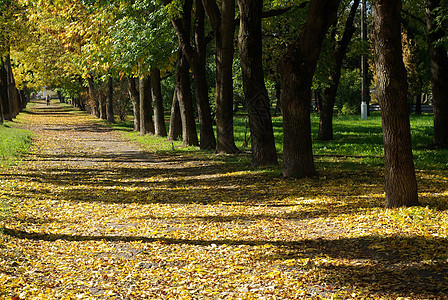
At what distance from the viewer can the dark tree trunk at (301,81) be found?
11.4m

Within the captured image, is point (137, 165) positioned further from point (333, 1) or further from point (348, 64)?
point (348, 64)

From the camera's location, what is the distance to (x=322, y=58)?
20203 mm

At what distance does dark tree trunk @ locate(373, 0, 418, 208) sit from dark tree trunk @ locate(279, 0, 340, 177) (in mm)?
3368

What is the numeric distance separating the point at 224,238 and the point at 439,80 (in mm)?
12205

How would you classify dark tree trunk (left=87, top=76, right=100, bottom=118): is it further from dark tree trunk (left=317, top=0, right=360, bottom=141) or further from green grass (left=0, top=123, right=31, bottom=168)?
dark tree trunk (left=317, top=0, right=360, bottom=141)

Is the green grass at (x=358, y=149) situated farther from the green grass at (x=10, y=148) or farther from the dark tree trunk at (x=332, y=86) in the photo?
the green grass at (x=10, y=148)

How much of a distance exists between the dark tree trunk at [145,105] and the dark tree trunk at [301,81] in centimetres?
1677

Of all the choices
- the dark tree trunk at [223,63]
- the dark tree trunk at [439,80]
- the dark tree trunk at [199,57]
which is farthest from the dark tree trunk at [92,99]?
the dark tree trunk at [439,80]

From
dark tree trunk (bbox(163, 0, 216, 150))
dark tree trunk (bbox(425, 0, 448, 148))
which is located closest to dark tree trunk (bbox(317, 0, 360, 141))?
dark tree trunk (bbox(425, 0, 448, 148))

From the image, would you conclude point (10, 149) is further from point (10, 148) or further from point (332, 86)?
point (332, 86)

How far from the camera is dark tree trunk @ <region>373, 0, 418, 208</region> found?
794cm

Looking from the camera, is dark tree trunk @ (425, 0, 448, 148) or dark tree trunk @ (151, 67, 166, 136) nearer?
dark tree trunk @ (425, 0, 448, 148)

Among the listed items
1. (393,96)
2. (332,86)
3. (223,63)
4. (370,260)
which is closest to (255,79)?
(223,63)

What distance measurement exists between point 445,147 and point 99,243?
13.1 meters
